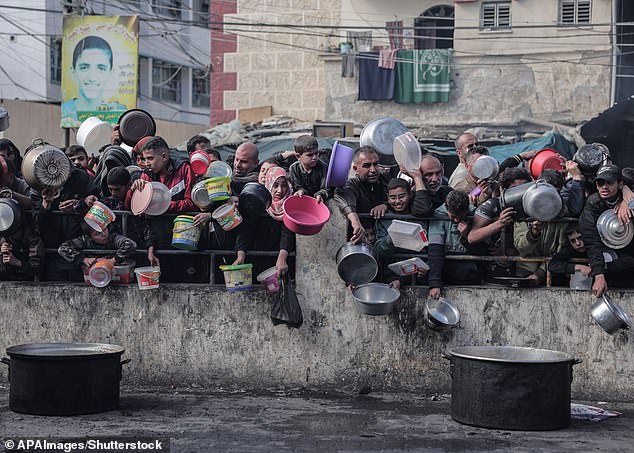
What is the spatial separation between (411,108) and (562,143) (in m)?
7.19

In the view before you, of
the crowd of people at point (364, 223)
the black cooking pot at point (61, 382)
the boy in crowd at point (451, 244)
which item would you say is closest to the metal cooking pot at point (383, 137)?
the crowd of people at point (364, 223)

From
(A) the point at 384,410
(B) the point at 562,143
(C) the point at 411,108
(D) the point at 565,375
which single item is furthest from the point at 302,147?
(C) the point at 411,108

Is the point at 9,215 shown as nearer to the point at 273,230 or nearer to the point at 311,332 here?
the point at 273,230

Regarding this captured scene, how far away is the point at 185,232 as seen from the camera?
27.0 feet

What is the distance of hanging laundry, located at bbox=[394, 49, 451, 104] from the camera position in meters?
24.3

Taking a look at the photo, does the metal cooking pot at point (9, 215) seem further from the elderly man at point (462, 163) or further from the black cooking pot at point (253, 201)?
the elderly man at point (462, 163)

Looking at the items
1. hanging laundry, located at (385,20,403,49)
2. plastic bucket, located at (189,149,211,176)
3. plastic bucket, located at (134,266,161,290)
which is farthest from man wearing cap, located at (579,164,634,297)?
hanging laundry, located at (385,20,403,49)

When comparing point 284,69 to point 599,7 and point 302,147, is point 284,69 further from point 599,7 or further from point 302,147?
point 302,147

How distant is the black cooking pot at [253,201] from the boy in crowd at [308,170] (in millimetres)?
321

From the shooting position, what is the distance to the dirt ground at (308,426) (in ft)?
21.1

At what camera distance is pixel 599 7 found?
77.8 feet

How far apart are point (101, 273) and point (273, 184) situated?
1.73m

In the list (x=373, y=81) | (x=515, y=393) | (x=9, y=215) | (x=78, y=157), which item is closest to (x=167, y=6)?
(x=373, y=81)

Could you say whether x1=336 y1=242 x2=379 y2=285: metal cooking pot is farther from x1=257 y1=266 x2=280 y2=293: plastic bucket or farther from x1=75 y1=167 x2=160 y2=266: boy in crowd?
x1=75 y1=167 x2=160 y2=266: boy in crowd
